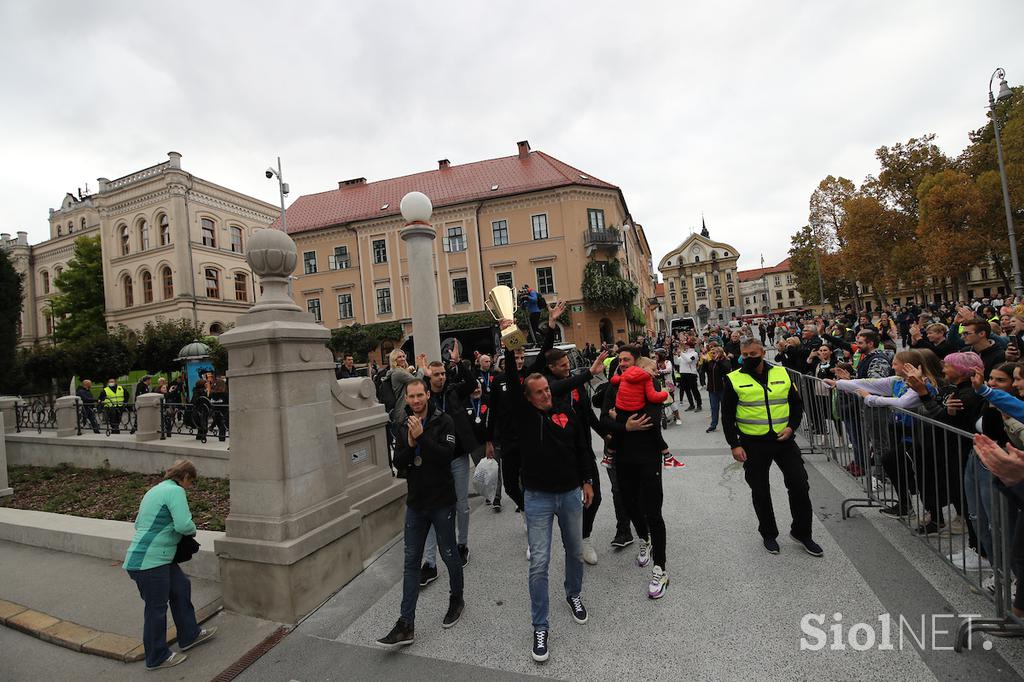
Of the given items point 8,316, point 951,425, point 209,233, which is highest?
point 209,233

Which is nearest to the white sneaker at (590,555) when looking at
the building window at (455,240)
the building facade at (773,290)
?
the building window at (455,240)

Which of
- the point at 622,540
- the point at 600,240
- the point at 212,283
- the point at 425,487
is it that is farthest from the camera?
the point at 212,283

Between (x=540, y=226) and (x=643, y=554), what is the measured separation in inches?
1241

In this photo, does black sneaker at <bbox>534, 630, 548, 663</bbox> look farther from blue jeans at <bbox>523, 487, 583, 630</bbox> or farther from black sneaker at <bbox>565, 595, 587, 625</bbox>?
black sneaker at <bbox>565, 595, 587, 625</bbox>

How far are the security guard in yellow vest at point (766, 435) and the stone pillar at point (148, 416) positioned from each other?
973 centimetres

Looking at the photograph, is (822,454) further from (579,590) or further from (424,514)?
(424,514)

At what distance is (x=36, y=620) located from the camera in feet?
14.3

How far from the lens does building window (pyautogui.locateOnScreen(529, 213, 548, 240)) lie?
112ft

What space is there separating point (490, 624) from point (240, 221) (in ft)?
145

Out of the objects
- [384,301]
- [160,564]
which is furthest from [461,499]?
[384,301]

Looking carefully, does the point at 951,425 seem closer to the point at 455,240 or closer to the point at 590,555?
the point at 590,555

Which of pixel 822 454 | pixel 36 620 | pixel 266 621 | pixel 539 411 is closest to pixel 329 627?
pixel 266 621

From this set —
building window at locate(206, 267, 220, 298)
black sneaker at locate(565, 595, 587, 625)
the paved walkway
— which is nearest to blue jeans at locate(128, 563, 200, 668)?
the paved walkway

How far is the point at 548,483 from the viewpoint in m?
3.49
